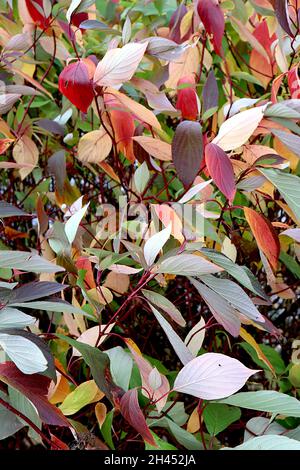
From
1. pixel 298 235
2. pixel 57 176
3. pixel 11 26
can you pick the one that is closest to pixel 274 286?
pixel 298 235

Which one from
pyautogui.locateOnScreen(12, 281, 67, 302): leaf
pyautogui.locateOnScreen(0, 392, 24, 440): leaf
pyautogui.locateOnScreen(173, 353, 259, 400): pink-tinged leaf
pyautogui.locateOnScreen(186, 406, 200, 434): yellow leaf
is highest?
pyautogui.locateOnScreen(12, 281, 67, 302): leaf

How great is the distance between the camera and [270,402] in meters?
0.52

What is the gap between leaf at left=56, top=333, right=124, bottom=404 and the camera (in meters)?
0.49

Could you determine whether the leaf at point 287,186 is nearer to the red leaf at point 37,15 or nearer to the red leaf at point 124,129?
the red leaf at point 124,129

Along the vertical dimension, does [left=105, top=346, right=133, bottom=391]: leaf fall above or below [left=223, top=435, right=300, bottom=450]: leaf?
above

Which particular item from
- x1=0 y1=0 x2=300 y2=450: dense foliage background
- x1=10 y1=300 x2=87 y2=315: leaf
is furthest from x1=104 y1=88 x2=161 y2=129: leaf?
x1=10 y1=300 x2=87 y2=315: leaf

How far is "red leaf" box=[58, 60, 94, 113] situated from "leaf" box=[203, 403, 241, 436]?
335 mm

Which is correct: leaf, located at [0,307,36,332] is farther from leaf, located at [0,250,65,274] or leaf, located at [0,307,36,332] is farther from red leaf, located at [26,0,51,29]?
red leaf, located at [26,0,51,29]

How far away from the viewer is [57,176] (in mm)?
747

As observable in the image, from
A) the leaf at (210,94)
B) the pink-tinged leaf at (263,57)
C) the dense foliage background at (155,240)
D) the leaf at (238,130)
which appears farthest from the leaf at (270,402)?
the pink-tinged leaf at (263,57)

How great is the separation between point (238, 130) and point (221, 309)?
0.16m

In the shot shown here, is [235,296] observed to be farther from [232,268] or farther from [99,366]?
[99,366]

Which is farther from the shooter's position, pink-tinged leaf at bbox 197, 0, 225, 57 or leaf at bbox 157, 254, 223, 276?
pink-tinged leaf at bbox 197, 0, 225, 57
